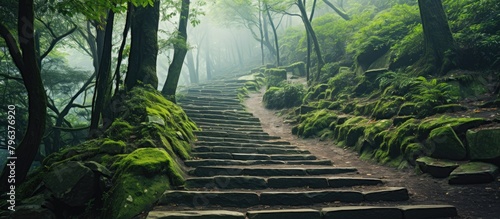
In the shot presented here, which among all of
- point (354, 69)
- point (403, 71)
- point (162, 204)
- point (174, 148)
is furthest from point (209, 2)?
point (162, 204)

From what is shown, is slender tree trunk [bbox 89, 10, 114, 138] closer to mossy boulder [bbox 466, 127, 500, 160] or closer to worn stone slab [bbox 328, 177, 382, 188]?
worn stone slab [bbox 328, 177, 382, 188]

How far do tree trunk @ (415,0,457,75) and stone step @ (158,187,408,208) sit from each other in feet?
19.6

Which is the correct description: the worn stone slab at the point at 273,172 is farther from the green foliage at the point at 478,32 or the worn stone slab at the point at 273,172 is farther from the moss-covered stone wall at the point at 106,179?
the green foliage at the point at 478,32

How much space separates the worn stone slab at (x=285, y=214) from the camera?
12.4 feet

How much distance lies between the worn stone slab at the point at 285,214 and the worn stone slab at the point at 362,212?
0.14 metres

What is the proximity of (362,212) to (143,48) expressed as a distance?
26.4 feet

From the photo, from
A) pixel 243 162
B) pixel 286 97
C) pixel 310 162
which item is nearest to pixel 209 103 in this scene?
pixel 286 97

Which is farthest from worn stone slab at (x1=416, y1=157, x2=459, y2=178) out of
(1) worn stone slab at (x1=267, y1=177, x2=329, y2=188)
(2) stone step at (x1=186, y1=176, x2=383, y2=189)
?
(1) worn stone slab at (x1=267, y1=177, x2=329, y2=188)

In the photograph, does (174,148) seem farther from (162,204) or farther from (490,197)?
(490,197)

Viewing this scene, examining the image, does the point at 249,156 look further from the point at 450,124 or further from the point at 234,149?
the point at 450,124

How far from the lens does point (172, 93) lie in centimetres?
1167

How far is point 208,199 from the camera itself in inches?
166

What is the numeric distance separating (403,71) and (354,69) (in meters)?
3.31

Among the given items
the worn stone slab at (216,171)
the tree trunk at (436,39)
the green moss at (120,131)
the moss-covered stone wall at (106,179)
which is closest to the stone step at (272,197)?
the moss-covered stone wall at (106,179)
